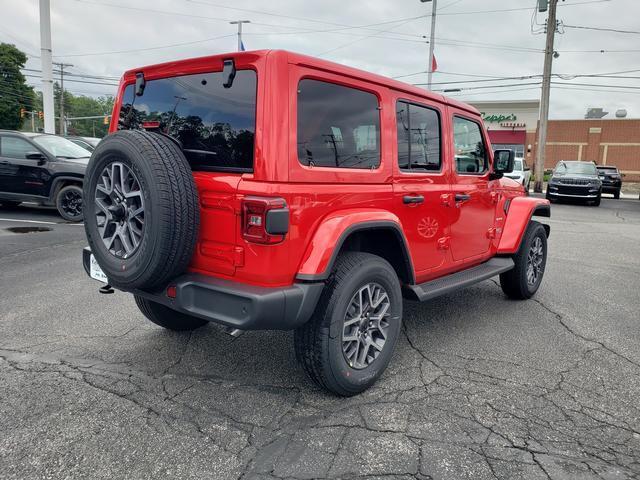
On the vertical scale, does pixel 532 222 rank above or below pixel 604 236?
above

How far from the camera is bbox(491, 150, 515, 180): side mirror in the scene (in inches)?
174

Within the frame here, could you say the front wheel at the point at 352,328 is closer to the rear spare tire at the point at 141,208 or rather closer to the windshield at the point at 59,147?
the rear spare tire at the point at 141,208

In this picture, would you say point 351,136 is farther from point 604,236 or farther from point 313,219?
point 604,236

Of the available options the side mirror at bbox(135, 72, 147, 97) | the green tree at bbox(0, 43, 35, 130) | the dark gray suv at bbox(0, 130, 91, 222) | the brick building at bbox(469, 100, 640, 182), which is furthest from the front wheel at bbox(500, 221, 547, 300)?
the green tree at bbox(0, 43, 35, 130)

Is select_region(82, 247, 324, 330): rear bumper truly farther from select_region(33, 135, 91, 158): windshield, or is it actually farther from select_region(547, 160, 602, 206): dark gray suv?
select_region(547, 160, 602, 206): dark gray suv

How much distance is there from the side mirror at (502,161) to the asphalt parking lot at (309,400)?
4.45ft

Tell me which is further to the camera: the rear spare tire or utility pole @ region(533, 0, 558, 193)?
utility pole @ region(533, 0, 558, 193)

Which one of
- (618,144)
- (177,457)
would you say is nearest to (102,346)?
(177,457)

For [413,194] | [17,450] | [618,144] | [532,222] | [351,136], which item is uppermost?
[618,144]

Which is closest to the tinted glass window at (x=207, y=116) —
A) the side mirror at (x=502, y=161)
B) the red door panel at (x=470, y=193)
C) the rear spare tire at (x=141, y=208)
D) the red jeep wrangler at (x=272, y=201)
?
the red jeep wrangler at (x=272, y=201)

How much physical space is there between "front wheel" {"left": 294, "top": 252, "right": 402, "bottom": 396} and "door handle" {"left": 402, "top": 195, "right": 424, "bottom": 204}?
495 mm

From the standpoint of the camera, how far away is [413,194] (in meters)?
3.43

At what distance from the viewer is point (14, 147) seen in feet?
31.7

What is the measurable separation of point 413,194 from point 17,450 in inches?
107
